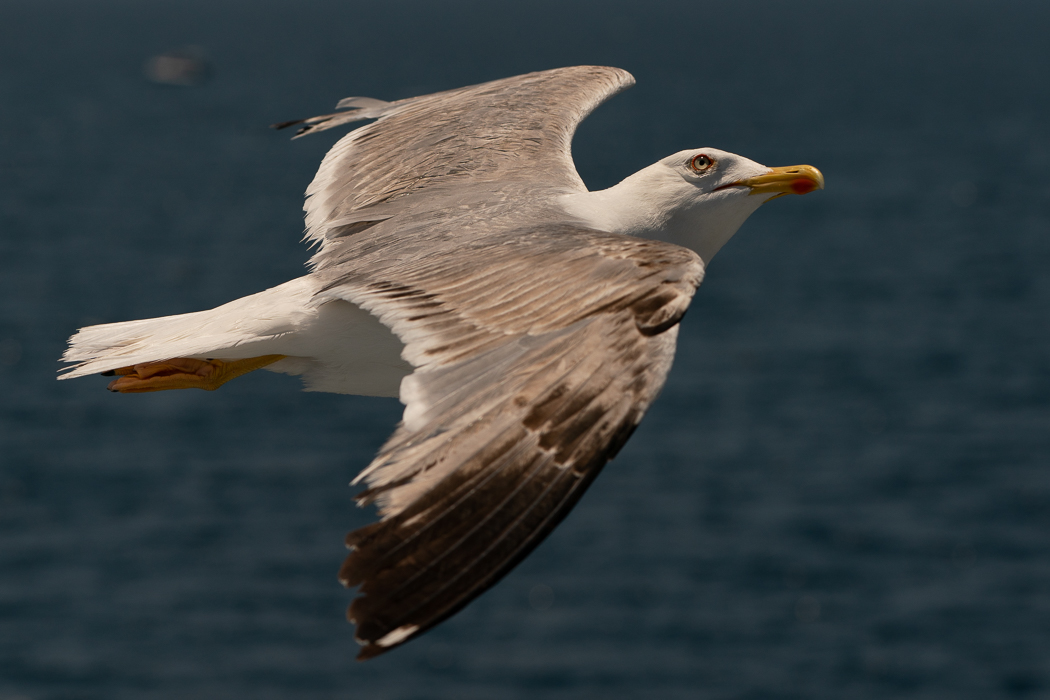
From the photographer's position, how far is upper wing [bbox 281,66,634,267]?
9375 millimetres

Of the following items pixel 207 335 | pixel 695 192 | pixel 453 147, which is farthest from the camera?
pixel 453 147

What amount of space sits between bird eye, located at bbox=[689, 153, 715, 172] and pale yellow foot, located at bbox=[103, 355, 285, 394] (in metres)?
3.08

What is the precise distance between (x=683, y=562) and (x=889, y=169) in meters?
83.8

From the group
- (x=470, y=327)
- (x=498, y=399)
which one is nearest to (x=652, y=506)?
(x=470, y=327)

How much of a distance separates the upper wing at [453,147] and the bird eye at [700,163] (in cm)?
105

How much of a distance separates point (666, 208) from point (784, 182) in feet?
2.75

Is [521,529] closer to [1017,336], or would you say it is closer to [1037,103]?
[1017,336]

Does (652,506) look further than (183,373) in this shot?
Yes

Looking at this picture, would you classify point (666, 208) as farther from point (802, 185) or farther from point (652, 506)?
point (652, 506)

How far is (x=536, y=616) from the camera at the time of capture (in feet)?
197

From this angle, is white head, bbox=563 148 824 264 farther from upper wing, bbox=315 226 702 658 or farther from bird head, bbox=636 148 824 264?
upper wing, bbox=315 226 702 658

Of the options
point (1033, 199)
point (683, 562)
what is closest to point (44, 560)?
point (683, 562)

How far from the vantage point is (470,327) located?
19.5 ft

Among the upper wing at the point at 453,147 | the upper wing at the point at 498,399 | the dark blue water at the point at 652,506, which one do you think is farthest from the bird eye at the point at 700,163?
the dark blue water at the point at 652,506
